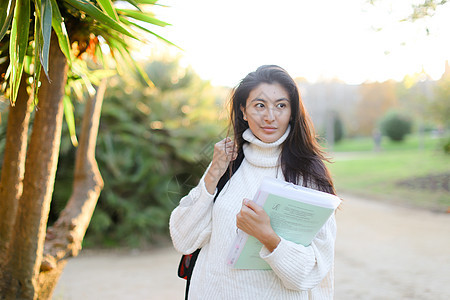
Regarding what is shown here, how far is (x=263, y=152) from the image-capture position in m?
1.84

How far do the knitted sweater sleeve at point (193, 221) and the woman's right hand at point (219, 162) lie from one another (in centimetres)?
3

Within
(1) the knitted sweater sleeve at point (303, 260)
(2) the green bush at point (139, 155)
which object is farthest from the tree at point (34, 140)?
(2) the green bush at point (139, 155)

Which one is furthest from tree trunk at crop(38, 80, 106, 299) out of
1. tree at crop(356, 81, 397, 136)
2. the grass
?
tree at crop(356, 81, 397, 136)

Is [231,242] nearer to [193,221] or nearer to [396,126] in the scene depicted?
[193,221]

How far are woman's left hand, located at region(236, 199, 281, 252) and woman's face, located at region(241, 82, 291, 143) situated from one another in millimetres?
345

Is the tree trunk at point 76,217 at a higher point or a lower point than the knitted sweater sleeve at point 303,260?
lower

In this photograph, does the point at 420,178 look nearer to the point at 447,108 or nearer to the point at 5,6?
the point at 447,108

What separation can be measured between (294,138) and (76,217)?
2012mm

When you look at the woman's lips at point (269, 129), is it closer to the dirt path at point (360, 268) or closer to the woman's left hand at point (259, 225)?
the woman's left hand at point (259, 225)

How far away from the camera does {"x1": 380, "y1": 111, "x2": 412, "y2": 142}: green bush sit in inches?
1221

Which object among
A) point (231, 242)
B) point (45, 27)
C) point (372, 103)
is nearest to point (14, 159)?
point (45, 27)

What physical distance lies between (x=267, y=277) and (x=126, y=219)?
20.7 feet

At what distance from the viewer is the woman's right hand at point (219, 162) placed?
73.0 inches

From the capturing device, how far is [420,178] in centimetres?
1290
